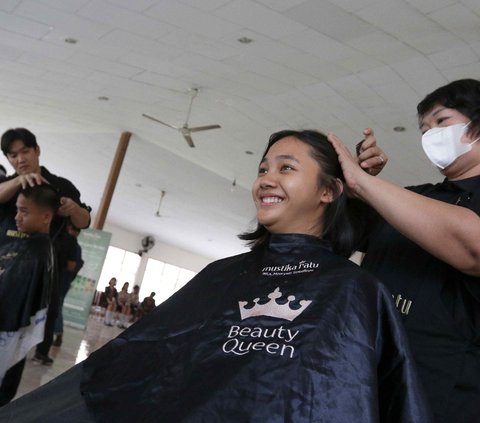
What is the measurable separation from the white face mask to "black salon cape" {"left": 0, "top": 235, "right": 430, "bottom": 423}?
1.08 feet

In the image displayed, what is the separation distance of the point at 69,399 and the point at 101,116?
764 centimetres

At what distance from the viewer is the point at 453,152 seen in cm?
122

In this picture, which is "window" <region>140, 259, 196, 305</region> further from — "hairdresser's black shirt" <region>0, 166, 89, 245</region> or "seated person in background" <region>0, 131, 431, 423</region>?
"seated person in background" <region>0, 131, 431, 423</region>

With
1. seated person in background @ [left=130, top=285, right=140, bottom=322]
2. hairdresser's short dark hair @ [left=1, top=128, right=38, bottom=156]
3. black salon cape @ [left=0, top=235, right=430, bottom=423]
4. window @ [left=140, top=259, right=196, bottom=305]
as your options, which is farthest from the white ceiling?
window @ [left=140, top=259, right=196, bottom=305]

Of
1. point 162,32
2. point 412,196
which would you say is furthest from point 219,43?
point 412,196

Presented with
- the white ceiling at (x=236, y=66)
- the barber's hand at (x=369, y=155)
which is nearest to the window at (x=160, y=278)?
the white ceiling at (x=236, y=66)

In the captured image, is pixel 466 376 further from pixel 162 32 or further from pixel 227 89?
pixel 227 89

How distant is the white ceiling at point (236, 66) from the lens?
13.1ft

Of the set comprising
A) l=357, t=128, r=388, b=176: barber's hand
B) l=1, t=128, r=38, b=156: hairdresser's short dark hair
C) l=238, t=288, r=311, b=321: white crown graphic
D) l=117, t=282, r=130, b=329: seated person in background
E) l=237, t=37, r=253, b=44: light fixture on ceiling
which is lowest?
l=117, t=282, r=130, b=329: seated person in background

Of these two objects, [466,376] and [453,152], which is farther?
[453,152]

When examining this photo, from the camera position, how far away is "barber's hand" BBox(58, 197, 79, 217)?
258 cm

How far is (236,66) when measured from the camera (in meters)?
5.23

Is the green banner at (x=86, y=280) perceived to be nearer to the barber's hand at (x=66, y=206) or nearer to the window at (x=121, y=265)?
the barber's hand at (x=66, y=206)

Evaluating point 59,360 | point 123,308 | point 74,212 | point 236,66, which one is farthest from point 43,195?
point 123,308
